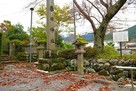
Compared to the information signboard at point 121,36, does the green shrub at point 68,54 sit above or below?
below

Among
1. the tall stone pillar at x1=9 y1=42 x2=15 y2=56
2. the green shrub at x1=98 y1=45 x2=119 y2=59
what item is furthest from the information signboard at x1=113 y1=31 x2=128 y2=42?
the tall stone pillar at x1=9 y1=42 x2=15 y2=56

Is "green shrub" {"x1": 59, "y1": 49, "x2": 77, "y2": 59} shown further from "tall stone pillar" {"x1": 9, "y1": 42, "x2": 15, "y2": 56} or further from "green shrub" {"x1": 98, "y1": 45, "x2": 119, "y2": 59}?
"tall stone pillar" {"x1": 9, "y1": 42, "x2": 15, "y2": 56}

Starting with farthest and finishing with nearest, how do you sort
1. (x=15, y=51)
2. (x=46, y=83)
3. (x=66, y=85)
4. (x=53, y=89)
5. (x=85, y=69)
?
(x=15, y=51) → (x=85, y=69) → (x=46, y=83) → (x=66, y=85) → (x=53, y=89)

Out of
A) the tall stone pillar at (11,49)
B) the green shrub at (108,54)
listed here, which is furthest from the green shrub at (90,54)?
the tall stone pillar at (11,49)

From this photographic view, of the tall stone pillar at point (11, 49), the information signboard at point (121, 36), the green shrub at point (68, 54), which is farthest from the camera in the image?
the tall stone pillar at point (11, 49)

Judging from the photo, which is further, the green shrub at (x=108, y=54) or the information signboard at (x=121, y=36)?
the green shrub at (x=108, y=54)

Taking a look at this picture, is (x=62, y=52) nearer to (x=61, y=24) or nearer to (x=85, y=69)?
(x=85, y=69)

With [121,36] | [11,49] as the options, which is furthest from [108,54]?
[11,49]

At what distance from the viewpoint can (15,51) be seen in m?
22.8

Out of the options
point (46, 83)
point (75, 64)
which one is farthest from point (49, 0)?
point (46, 83)

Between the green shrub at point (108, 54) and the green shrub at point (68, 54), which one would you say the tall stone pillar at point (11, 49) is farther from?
the green shrub at point (68, 54)

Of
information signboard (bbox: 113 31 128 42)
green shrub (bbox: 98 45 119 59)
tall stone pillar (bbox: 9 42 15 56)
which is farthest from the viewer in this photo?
tall stone pillar (bbox: 9 42 15 56)

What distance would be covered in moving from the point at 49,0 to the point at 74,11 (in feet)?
21.0

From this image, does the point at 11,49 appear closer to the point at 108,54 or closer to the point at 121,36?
the point at 108,54
